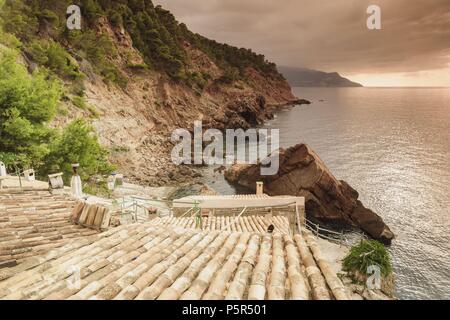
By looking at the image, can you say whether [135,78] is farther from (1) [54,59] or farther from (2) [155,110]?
(1) [54,59]

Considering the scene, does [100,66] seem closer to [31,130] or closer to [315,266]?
[31,130]

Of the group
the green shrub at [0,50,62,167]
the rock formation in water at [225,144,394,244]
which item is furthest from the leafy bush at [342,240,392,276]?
the rock formation in water at [225,144,394,244]

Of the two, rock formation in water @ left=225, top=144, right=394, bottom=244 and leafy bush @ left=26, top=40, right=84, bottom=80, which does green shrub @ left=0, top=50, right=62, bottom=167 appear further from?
leafy bush @ left=26, top=40, right=84, bottom=80

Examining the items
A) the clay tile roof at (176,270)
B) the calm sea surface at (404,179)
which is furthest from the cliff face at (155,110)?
the clay tile roof at (176,270)

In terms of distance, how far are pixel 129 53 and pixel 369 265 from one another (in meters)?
67.2

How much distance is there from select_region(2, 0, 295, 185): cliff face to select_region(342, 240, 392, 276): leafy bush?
109 ft

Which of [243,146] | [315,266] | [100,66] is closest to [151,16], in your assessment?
[100,66]

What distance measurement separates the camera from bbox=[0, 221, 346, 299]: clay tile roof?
4172mm

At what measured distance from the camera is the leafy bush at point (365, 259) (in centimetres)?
744

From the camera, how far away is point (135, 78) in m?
62.2

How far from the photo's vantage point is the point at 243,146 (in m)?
63.6

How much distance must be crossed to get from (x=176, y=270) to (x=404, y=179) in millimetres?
48977

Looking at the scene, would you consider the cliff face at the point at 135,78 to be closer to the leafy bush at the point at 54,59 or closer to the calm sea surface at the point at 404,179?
the leafy bush at the point at 54,59

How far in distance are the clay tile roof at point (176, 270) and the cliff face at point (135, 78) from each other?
1312 inches
